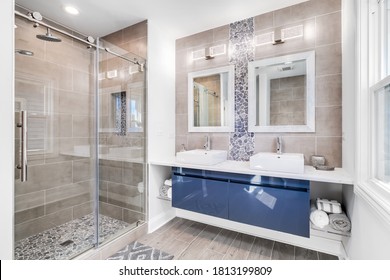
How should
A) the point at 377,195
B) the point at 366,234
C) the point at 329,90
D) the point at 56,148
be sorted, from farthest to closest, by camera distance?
1. the point at 56,148
2. the point at 329,90
3. the point at 366,234
4. the point at 377,195

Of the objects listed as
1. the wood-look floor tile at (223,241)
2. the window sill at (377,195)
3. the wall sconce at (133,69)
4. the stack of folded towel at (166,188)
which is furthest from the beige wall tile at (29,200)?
the window sill at (377,195)

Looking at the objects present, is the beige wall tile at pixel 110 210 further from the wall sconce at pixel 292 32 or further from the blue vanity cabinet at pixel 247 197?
the wall sconce at pixel 292 32

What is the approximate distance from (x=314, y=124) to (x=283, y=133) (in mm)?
301

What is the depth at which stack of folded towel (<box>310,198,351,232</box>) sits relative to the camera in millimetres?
1557

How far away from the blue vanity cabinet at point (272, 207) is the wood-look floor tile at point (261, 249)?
344 millimetres

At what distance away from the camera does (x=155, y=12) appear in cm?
212

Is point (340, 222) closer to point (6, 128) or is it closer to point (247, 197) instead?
point (247, 197)

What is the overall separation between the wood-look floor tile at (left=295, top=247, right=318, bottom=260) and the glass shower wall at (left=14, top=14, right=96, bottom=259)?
6.55 ft

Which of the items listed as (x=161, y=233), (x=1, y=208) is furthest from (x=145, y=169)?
(x=1, y=208)

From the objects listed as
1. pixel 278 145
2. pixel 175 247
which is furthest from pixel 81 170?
pixel 278 145

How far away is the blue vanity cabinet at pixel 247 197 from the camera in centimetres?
→ 157

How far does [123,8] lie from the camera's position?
2047mm

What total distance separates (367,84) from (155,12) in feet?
6.93
